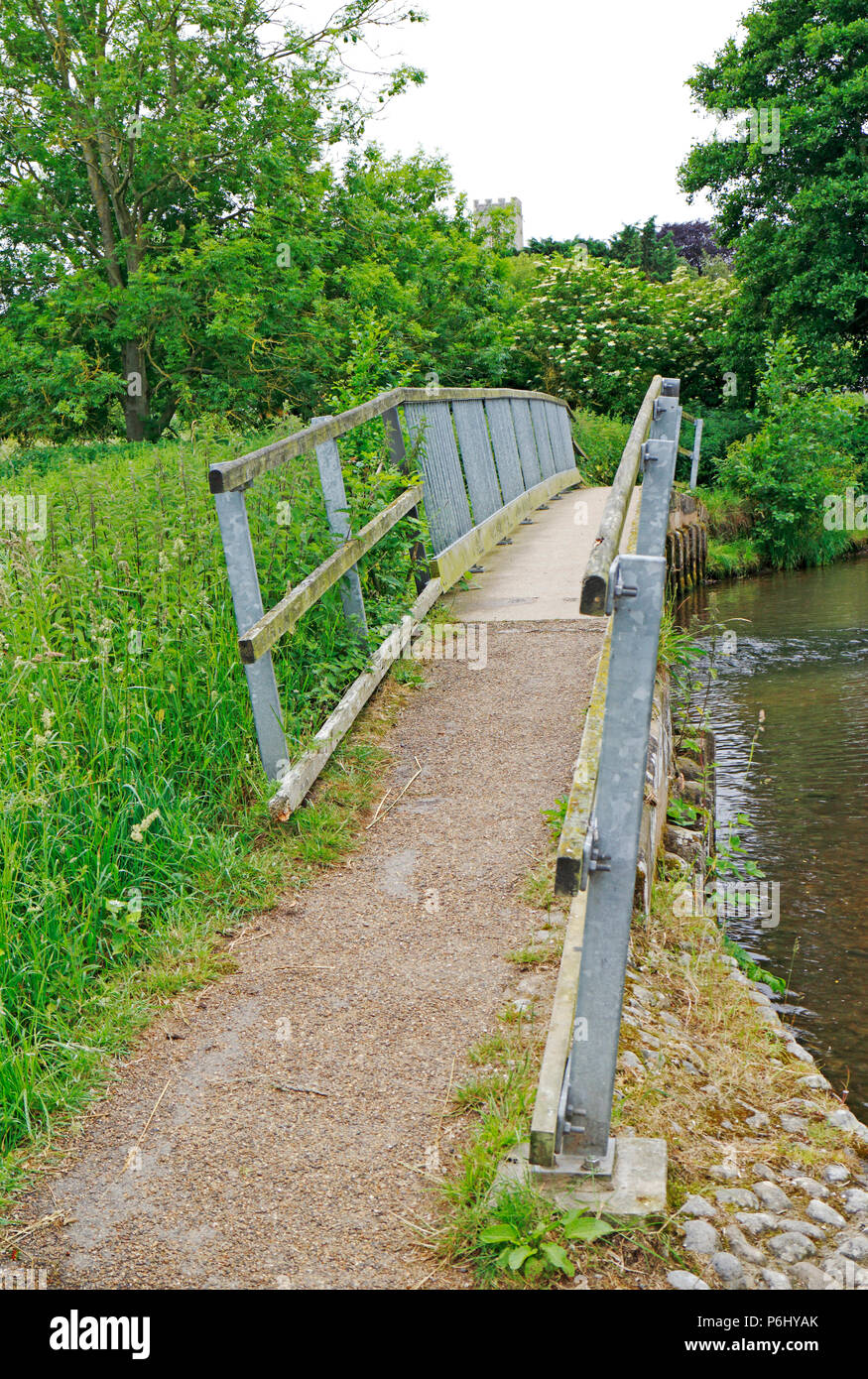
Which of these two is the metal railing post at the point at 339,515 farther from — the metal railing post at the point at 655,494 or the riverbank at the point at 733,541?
the riverbank at the point at 733,541

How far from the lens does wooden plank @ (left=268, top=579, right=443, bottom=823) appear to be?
14.7 feet

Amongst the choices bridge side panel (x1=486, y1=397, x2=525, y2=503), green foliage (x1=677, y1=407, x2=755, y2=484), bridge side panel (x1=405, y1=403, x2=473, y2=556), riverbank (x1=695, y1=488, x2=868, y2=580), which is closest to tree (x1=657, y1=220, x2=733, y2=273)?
green foliage (x1=677, y1=407, x2=755, y2=484)

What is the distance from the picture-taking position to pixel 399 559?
6855mm

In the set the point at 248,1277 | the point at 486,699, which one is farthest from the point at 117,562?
the point at 248,1277

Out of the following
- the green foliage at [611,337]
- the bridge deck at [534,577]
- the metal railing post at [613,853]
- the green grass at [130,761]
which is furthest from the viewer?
the green foliage at [611,337]

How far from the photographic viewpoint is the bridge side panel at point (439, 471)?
757 centimetres

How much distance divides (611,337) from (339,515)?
21185 millimetres

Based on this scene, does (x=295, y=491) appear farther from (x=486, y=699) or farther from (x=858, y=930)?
(x=858, y=930)

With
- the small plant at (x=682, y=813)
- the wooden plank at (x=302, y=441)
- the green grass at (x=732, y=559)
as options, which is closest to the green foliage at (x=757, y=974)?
the small plant at (x=682, y=813)

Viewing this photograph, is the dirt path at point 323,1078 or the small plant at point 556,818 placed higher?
the small plant at point 556,818

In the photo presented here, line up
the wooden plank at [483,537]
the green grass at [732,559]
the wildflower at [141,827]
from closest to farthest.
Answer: the wildflower at [141,827] < the wooden plank at [483,537] < the green grass at [732,559]

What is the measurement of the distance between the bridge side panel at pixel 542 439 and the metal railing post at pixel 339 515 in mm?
9076

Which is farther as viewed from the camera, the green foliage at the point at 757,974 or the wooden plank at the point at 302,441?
the green foliage at the point at 757,974

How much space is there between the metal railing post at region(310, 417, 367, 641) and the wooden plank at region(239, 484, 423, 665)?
134 mm
